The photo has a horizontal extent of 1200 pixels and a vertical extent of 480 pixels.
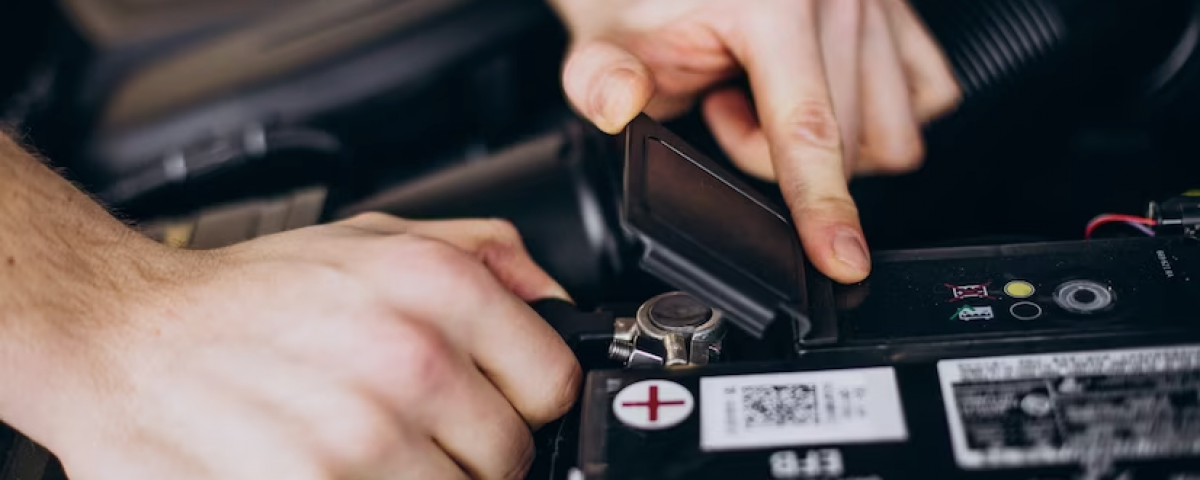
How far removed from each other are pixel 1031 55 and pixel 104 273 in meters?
0.73

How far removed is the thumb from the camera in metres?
0.77

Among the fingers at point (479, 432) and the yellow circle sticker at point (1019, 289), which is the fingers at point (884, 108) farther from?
the fingers at point (479, 432)

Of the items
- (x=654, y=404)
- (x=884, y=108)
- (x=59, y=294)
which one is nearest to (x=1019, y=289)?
(x=654, y=404)

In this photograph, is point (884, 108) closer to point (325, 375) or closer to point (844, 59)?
point (844, 59)

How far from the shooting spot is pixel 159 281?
69cm

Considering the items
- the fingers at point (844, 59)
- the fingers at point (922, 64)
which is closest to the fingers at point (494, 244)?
the fingers at point (844, 59)

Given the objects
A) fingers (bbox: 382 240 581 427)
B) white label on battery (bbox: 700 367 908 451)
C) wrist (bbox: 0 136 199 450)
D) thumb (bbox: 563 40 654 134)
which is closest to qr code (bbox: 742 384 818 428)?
white label on battery (bbox: 700 367 908 451)

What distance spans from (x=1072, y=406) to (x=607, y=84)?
373 mm

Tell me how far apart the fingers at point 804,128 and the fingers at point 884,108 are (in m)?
0.08

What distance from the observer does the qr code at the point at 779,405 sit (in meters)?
0.56

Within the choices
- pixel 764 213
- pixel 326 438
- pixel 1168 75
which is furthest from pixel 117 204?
pixel 1168 75

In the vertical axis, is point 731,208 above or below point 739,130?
above

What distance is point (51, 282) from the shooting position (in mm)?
688

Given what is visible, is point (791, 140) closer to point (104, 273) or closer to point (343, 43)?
point (104, 273)
